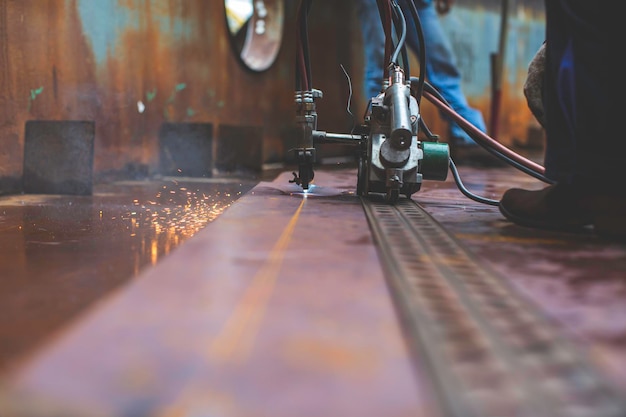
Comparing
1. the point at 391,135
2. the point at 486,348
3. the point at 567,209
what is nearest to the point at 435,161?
the point at 391,135

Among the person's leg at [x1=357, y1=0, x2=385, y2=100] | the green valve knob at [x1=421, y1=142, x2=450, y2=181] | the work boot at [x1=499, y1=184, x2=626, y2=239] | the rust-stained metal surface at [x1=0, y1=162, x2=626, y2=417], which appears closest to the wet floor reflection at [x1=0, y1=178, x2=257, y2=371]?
the rust-stained metal surface at [x1=0, y1=162, x2=626, y2=417]

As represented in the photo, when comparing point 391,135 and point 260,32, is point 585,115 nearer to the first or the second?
point 391,135

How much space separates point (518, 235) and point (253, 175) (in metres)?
2.27

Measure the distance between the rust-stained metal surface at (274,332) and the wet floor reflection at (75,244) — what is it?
0.13m

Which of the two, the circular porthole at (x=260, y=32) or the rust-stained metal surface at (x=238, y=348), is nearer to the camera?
the rust-stained metal surface at (x=238, y=348)

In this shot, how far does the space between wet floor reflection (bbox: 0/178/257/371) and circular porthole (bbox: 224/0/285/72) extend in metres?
2.07

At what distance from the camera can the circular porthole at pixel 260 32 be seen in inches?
169

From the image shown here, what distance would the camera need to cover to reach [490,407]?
515mm

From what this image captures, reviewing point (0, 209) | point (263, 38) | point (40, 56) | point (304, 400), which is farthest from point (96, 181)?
point (304, 400)

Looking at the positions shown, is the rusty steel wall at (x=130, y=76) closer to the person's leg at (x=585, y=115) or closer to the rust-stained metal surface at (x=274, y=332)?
the rust-stained metal surface at (x=274, y=332)

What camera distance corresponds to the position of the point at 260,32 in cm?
440

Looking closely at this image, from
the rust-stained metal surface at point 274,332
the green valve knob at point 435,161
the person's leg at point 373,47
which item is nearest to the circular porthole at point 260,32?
the person's leg at point 373,47

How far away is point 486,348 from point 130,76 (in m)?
2.74

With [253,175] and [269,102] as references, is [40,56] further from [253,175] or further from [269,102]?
[269,102]
